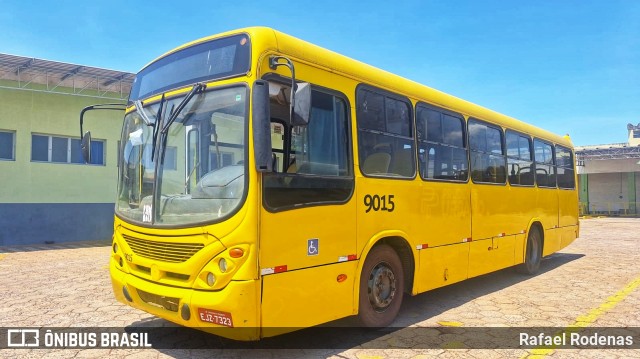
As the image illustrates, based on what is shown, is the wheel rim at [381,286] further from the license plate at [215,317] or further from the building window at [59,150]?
the building window at [59,150]

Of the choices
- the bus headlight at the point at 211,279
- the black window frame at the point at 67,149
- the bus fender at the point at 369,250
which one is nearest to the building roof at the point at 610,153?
the black window frame at the point at 67,149

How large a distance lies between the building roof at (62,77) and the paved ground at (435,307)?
577 centimetres

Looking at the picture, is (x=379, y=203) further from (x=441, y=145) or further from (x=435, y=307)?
(x=435, y=307)

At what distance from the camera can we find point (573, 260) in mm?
11625

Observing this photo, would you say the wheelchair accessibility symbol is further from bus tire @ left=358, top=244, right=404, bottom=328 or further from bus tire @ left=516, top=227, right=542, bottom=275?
bus tire @ left=516, top=227, right=542, bottom=275

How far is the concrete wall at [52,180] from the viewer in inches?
538

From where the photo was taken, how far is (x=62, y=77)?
14070 millimetres

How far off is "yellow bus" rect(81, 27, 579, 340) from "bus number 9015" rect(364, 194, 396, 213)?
2 cm

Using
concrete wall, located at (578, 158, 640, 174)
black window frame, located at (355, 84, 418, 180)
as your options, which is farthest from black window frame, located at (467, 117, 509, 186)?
concrete wall, located at (578, 158, 640, 174)

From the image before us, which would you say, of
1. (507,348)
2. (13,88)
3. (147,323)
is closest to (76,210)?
(13,88)

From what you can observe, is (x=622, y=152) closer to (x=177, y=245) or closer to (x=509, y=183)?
(x=509, y=183)

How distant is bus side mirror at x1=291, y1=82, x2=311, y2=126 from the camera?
12.7 feet

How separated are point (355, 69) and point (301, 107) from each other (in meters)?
1.58

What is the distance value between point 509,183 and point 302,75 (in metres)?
5.43
